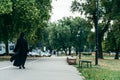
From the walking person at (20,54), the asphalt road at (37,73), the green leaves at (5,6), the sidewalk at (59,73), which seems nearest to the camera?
the asphalt road at (37,73)

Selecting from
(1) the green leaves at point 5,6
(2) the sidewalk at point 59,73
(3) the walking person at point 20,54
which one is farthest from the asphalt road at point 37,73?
(1) the green leaves at point 5,6

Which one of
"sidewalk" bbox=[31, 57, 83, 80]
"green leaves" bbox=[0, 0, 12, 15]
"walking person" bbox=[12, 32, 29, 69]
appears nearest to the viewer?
"sidewalk" bbox=[31, 57, 83, 80]

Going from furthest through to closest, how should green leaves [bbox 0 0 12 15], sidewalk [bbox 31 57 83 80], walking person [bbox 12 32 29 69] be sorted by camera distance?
green leaves [bbox 0 0 12 15], walking person [bbox 12 32 29 69], sidewalk [bbox 31 57 83 80]

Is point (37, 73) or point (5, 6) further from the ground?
point (5, 6)

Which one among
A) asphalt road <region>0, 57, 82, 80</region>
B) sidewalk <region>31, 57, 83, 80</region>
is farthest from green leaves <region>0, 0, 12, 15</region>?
asphalt road <region>0, 57, 82, 80</region>

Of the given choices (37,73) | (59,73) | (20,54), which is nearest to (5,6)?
(20,54)

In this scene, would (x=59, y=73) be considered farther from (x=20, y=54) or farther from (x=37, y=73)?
(x=20, y=54)

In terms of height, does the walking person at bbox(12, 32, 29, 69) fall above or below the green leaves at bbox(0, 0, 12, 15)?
below

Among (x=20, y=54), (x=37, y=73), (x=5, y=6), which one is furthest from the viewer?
(x=5, y=6)

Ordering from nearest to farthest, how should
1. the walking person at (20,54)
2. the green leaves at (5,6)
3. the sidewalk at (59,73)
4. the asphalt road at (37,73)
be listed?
the asphalt road at (37,73)
the sidewalk at (59,73)
the walking person at (20,54)
the green leaves at (5,6)

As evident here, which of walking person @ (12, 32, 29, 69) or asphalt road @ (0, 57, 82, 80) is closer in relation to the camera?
asphalt road @ (0, 57, 82, 80)

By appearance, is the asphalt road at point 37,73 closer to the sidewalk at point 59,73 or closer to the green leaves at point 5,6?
the sidewalk at point 59,73

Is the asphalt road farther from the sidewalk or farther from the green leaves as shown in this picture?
the green leaves

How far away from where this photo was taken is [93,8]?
244 ft
